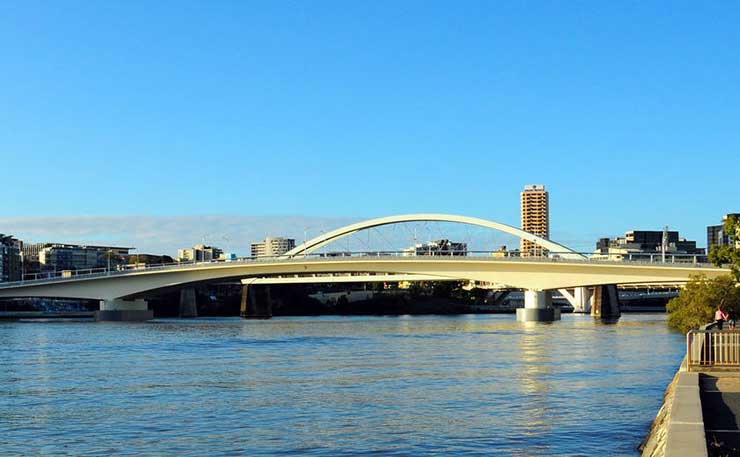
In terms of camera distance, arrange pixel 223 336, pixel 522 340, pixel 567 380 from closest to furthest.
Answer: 1. pixel 567 380
2. pixel 522 340
3. pixel 223 336

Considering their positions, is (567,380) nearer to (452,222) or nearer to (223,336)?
(223,336)

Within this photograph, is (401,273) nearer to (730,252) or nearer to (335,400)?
(730,252)

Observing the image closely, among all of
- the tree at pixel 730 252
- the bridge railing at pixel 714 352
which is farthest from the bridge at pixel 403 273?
the bridge railing at pixel 714 352

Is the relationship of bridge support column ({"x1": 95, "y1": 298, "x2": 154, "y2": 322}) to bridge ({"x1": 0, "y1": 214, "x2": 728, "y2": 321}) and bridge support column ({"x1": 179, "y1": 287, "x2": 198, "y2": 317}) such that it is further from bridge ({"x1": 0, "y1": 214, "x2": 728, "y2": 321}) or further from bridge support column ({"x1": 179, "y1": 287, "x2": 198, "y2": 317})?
bridge support column ({"x1": 179, "y1": 287, "x2": 198, "y2": 317})

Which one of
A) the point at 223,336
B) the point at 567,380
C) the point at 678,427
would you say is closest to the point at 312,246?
Result: the point at 223,336

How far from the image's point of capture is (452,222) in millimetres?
125250

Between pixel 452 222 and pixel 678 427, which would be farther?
pixel 452 222

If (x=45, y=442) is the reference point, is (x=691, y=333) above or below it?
above

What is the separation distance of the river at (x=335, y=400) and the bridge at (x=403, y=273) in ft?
142

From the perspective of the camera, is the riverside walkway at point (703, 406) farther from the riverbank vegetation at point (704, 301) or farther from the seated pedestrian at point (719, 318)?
the riverbank vegetation at point (704, 301)

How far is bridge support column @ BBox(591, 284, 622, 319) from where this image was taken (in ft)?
441

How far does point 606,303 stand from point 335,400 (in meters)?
110

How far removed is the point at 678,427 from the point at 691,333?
12.4 meters

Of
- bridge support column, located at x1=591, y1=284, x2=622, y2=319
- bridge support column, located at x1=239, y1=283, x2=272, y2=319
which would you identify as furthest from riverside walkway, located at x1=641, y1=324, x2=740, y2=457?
bridge support column, located at x1=239, y1=283, x2=272, y2=319
